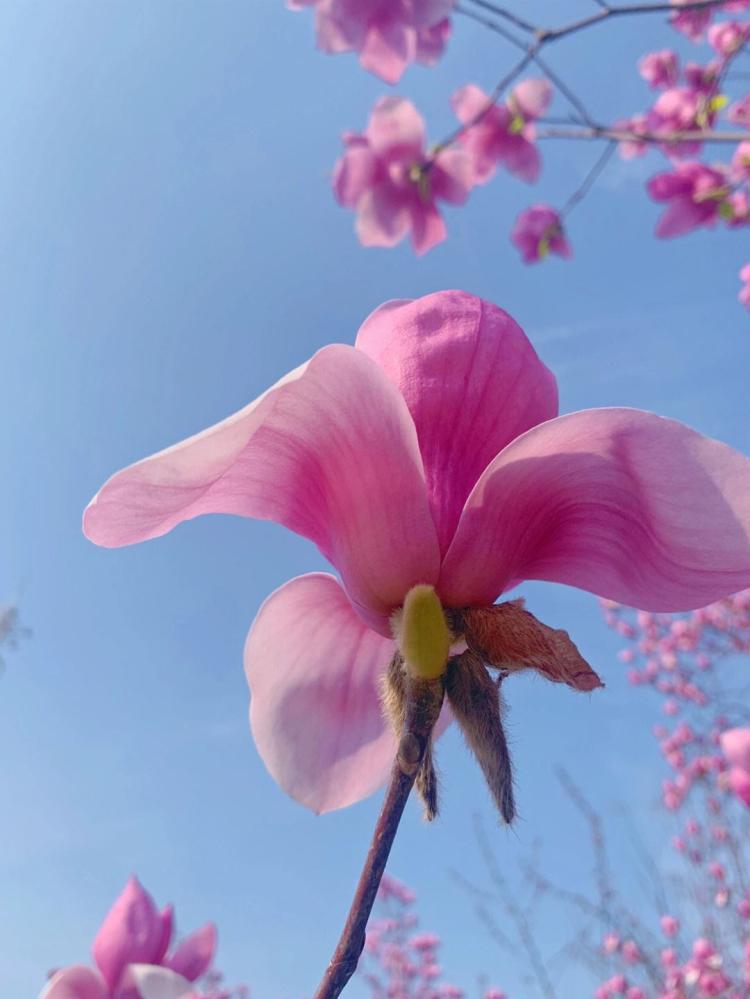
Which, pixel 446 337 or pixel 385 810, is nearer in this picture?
pixel 385 810

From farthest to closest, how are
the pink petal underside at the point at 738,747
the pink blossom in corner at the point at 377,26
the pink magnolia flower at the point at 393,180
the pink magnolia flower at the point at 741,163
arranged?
the pink magnolia flower at the point at 393,180 < the pink magnolia flower at the point at 741,163 < the pink blossom in corner at the point at 377,26 < the pink petal underside at the point at 738,747

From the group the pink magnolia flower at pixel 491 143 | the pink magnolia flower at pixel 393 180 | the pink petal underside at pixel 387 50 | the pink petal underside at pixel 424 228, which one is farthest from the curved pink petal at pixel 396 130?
the pink petal underside at pixel 387 50

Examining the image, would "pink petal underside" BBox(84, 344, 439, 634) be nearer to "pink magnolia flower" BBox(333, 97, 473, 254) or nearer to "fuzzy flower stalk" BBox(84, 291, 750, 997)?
"fuzzy flower stalk" BBox(84, 291, 750, 997)

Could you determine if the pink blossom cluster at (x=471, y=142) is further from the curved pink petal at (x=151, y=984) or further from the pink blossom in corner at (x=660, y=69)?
the curved pink petal at (x=151, y=984)

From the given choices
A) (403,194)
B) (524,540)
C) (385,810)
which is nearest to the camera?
(385,810)

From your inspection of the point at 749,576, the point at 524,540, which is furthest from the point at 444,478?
the point at 749,576

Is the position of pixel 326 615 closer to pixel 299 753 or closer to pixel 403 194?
pixel 299 753

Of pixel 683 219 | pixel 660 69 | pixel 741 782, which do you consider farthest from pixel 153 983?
pixel 660 69
